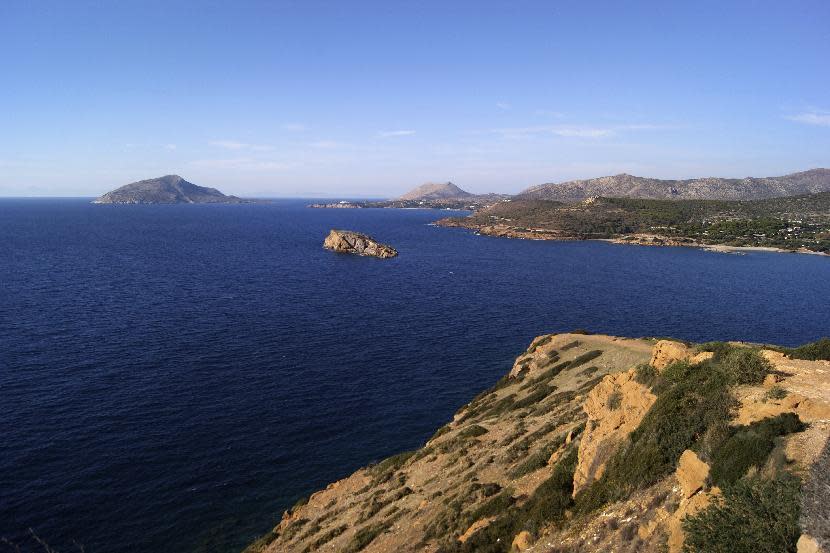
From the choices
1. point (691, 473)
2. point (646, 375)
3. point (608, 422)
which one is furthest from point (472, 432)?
point (691, 473)

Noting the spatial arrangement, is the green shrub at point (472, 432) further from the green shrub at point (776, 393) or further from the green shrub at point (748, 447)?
the green shrub at point (748, 447)

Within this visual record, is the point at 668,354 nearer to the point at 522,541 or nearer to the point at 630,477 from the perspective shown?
the point at 630,477

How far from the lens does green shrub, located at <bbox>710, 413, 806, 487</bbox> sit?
1445cm

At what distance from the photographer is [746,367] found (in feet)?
65.0

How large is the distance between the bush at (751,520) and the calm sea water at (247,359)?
101ft

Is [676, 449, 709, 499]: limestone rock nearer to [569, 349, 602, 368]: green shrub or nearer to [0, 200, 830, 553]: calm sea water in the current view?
[0, 200, 830, 553]: calm sea water

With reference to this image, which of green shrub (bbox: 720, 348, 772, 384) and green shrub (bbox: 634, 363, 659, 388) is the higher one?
green shrub (bbox: 720, 348, 772, 384)

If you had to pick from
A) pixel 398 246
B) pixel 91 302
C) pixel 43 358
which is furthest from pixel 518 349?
pixel 398 246

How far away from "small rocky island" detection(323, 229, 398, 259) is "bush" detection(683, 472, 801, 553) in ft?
493

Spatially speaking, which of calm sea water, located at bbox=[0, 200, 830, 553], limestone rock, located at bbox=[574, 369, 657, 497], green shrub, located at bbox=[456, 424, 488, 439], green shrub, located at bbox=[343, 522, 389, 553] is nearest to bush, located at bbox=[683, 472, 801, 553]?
limestone rock, located at bbox=[574, 369, 657, 497]

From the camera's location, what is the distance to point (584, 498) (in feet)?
66.2

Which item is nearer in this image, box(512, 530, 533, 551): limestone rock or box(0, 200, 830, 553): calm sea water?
box(512, 530, 533, 551): limestone rock

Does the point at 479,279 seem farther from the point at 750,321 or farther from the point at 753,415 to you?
the point at 753,415

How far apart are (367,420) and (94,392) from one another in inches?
1160
